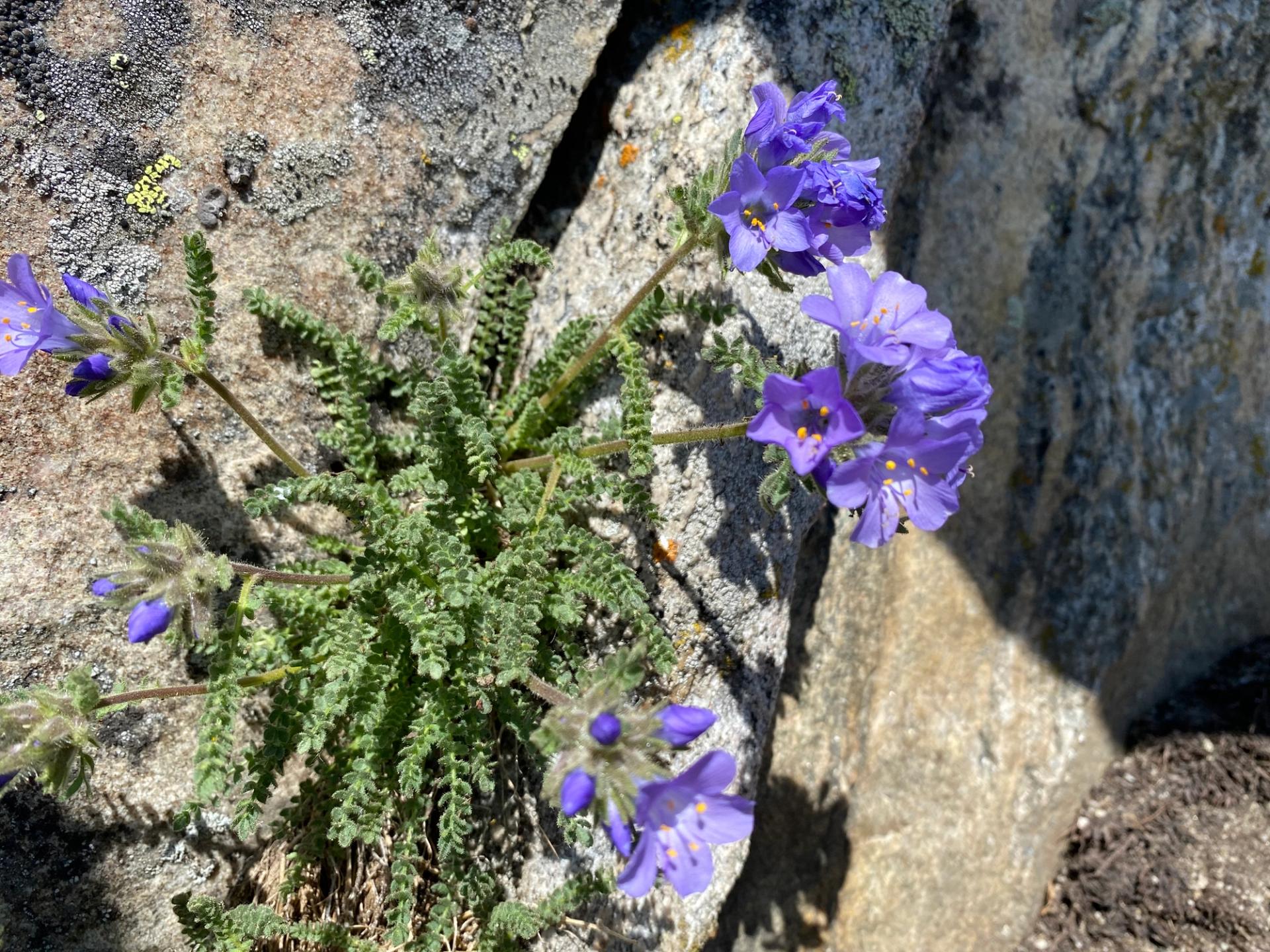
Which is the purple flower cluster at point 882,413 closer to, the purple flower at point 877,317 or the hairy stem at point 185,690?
the purple flower at point 877,317

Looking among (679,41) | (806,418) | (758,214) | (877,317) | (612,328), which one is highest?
(679,41)

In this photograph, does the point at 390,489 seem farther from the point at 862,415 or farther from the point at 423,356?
the point at 862,415

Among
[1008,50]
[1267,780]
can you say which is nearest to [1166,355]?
[1008,50]

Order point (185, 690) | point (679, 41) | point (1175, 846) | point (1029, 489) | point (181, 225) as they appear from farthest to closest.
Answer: point (1175, 846)
point (1029, 489)
point (679, 41)
point (181, 225)
point (185, 690)

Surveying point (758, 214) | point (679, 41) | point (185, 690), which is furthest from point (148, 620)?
point (679, 41)

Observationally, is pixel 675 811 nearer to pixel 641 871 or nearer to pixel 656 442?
pixel 641 871

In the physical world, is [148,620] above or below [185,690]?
above
